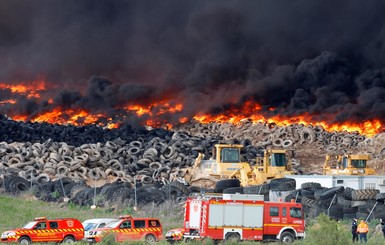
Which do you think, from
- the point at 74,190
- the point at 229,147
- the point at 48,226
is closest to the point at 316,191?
the point at 229,147

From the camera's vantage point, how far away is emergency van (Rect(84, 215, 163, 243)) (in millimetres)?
24062

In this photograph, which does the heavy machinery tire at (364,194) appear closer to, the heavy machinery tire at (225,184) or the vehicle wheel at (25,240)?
the heavy machinery tire at (225,184)

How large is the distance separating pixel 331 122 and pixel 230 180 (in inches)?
1400

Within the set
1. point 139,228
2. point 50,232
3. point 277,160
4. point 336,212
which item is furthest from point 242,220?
point 277,160

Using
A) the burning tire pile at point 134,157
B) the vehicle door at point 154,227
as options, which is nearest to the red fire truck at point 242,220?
the vehicle door at point 154,227

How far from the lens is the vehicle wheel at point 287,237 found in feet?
80.4

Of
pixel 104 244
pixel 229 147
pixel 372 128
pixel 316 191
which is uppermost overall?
pixel 372 128

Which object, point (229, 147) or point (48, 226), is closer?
point (48, 226)

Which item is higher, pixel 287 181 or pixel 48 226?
pixel 287 181

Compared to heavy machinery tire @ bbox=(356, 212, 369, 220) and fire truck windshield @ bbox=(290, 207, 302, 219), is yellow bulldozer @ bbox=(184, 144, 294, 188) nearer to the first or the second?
heavy machinery tire @ bbox=(356, 212, 369, 220)

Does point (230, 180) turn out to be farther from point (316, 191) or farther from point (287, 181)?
point (316, 191)

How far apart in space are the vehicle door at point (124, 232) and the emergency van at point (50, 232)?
4.34 ft

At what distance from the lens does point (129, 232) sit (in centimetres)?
2434

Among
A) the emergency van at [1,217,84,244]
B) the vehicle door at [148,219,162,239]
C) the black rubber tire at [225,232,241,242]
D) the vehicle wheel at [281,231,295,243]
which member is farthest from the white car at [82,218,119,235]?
the vehicle wheel at [281,231,295,243]
